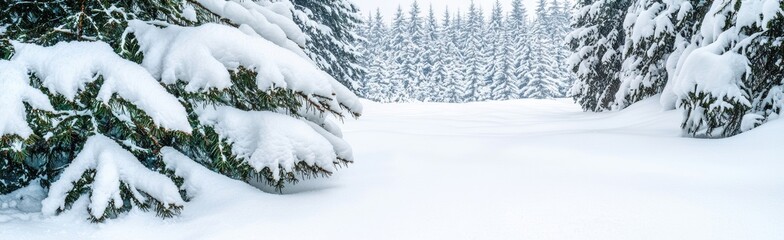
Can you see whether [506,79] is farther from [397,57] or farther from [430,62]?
[397,57]

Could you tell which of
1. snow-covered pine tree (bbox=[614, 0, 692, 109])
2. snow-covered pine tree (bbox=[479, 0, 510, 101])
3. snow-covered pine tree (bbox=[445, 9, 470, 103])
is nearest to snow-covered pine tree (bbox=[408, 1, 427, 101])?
snow-covered pine tree (bbox=[445, 9, 470, 103])

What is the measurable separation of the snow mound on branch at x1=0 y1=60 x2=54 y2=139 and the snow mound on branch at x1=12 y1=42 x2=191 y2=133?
0.21 feet

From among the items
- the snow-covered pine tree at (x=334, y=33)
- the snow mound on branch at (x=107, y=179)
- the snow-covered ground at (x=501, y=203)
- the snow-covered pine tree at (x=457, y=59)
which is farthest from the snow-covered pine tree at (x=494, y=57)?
the snow mound on branch at (x=107, y=179)

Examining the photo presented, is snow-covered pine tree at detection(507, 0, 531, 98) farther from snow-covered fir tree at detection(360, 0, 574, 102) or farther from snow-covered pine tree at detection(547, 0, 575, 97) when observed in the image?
snow-covered pine tree at detection(547, 0, 575, 97)

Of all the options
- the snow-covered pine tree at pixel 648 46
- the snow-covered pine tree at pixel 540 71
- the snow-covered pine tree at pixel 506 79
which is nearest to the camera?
the snow-covered pine tree at pixel 648 46

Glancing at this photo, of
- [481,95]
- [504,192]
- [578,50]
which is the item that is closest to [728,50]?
[504,192]

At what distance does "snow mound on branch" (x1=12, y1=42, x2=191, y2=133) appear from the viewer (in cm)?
217

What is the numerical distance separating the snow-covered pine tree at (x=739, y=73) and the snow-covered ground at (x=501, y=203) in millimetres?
657

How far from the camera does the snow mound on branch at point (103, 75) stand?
2174 mm

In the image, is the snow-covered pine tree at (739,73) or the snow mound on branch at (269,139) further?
the snow-covered pine tree at (739,73)

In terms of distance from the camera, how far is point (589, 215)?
6.82 feet

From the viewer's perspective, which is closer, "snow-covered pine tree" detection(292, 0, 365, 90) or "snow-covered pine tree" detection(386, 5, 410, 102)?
"snow-covered pine tree" detection(292, 0, 365, 90)

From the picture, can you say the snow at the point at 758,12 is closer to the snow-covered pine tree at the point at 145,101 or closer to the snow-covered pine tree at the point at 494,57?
the snow-covered pine tree at the point at 145,101

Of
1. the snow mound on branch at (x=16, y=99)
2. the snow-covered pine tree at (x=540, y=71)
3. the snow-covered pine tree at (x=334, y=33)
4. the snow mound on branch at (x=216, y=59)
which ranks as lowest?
the snow-covered pine tree at (x=540, y=71)
